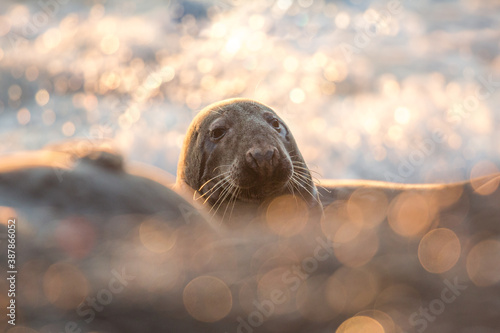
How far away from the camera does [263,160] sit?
4543 mm

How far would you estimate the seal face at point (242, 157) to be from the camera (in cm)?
465

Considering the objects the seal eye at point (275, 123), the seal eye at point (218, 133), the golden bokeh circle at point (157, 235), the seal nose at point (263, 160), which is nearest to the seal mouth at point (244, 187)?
the seal nose at point (263, 160)

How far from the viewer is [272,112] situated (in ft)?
18.3

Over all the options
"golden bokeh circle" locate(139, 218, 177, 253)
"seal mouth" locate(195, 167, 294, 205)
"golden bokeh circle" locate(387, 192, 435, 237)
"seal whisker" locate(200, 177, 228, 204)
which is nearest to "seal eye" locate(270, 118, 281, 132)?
"seal mouth" locate(195, 167, 294, 205)

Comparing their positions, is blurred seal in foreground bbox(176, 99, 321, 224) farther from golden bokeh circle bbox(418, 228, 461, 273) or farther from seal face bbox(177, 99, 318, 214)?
golden bokeh circle bbox(418, 228, 461, 273)

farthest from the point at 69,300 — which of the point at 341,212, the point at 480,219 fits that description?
the point at 480,219

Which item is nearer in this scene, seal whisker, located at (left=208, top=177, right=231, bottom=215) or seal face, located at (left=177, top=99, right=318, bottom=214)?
seal face, located at (left=177, top=99, right=318, bottom=214)

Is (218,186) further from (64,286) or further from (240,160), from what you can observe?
(64,286)

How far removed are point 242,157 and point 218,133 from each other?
2.41 ft

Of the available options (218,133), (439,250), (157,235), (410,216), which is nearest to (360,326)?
(439,250)

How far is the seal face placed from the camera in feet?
15.3

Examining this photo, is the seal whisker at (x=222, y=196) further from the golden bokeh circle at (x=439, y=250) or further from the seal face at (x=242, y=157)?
the golden bokeh circle at (x=439, y=250)

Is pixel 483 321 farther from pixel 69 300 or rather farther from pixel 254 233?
pixel 69 300

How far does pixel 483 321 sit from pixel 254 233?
2.54 feet
